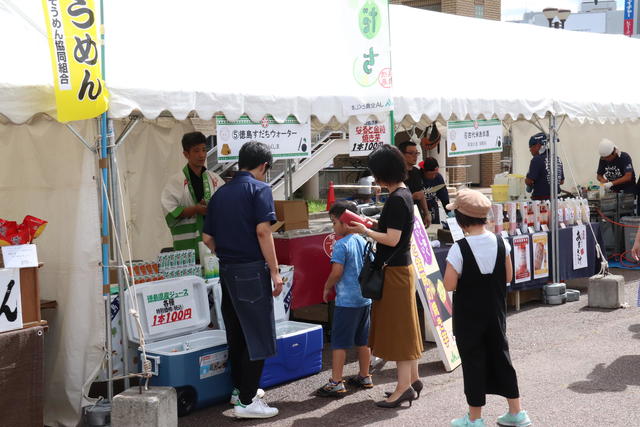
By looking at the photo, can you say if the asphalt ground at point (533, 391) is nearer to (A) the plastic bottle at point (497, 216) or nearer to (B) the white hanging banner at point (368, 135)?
(A) the plastic bottle at point (497, 216)

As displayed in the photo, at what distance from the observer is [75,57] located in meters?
Answer: 4.96

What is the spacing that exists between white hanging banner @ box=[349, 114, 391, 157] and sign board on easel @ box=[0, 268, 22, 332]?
3.25 metres

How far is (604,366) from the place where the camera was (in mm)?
6852

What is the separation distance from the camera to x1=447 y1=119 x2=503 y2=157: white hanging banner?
336 inches

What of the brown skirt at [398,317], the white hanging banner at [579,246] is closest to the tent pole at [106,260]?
the brown skirt at [398,317]

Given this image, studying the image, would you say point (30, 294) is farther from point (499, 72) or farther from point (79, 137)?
point (499, 72)

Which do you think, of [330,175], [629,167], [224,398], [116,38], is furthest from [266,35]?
[330,175]

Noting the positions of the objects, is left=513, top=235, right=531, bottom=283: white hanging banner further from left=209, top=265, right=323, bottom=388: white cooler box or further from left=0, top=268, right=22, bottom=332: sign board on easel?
left=0, top=268, right=22, bottom=332: sign board on easel

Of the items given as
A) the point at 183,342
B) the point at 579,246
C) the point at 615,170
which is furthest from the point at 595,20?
the point at 183,342

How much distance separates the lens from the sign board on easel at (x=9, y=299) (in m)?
4.98

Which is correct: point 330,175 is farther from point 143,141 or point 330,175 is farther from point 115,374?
point 115,374

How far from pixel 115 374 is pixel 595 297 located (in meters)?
5.77

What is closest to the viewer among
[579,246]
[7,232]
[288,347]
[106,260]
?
[7,232]

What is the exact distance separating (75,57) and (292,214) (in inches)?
125
